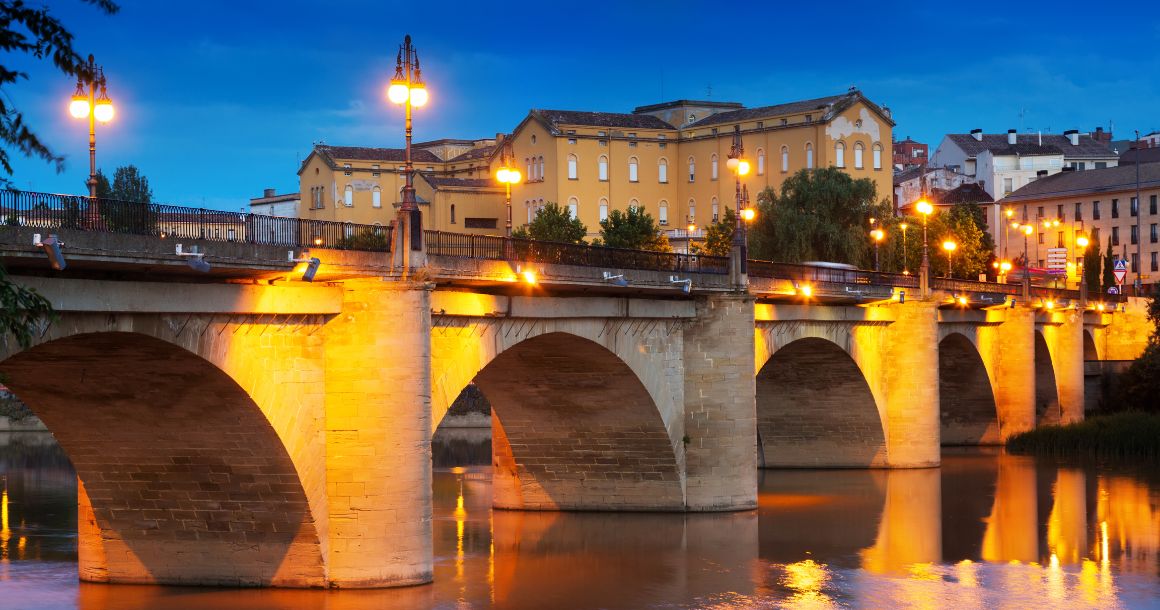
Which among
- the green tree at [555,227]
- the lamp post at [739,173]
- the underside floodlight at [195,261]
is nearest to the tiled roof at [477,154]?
the green tree at [555,227]

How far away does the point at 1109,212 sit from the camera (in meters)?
119

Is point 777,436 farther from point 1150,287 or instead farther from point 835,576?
point 1150,287

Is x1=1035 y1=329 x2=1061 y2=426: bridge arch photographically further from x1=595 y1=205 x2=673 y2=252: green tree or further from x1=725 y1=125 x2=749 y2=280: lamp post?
x1=595 y1=205 x2=673 y2=252: green tree

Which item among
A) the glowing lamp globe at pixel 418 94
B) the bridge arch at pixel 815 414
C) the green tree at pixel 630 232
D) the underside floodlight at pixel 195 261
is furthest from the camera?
the green tree at pixel 630 232

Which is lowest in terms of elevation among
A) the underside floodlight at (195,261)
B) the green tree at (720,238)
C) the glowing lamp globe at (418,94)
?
the underside floodlight at (195,261)

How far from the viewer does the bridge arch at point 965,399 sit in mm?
65750

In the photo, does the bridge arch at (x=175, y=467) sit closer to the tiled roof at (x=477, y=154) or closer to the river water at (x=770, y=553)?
the river water at (x=770, y=553)

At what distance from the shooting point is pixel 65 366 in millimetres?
25344

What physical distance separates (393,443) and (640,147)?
3894 inches

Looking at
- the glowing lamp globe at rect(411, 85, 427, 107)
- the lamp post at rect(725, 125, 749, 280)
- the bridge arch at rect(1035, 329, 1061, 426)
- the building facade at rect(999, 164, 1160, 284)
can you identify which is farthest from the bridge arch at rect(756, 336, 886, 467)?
the building facade at rect(999, 164, 1160, 284)

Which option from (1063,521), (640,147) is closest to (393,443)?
(1063,521)

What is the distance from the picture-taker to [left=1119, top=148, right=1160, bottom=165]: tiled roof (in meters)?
131

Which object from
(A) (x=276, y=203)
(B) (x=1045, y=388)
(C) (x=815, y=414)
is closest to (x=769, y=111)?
(A) (x=276, y=203)

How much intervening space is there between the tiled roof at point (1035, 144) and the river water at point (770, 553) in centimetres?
8846
